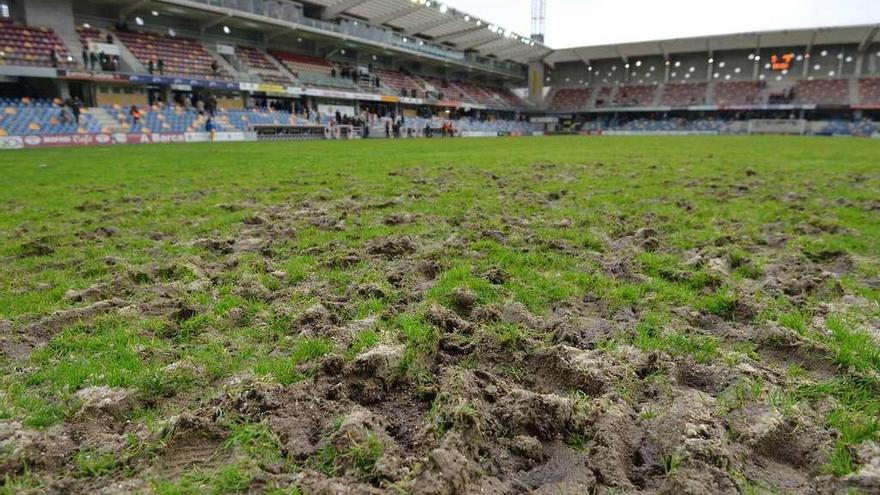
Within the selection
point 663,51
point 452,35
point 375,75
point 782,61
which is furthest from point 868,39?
point 375,75

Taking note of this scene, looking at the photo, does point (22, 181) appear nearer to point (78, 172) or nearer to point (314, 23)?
point (78, 172)

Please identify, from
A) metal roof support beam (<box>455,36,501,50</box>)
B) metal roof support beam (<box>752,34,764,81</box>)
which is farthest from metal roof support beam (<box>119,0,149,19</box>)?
metal roof support beam (<box>752,34,764,81</box>)

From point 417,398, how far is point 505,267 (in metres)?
2.47

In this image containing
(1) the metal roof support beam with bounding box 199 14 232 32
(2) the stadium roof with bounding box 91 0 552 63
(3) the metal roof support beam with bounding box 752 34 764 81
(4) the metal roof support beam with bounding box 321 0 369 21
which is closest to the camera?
(2) the stadium roof with bounding box 91 0 552 63

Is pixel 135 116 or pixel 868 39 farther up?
pixel 868 39

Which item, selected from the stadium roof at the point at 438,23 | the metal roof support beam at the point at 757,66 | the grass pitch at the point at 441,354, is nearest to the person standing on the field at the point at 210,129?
the stadium roof at the point at 438,23

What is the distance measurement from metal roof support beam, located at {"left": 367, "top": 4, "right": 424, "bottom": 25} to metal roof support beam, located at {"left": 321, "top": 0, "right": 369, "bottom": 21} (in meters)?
5.09

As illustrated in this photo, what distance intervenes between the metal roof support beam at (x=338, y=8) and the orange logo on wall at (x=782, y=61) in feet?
183

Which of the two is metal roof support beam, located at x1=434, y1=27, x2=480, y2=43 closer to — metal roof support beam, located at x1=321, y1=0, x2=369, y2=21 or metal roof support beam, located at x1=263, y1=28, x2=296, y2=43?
metal roof support beam, located at x1=321, y1=0, x2=369, y2=21

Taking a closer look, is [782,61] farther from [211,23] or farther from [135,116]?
[135,116]

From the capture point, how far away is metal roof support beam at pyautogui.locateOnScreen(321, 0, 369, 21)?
49156mm

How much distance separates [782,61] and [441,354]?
82.9 meters

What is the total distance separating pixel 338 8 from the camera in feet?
166

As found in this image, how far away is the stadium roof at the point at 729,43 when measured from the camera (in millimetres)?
60688
